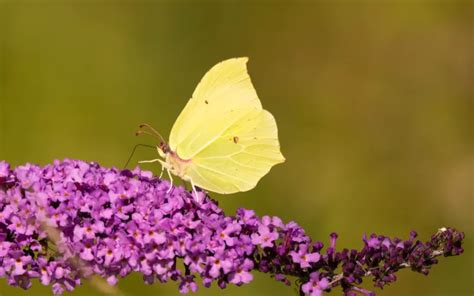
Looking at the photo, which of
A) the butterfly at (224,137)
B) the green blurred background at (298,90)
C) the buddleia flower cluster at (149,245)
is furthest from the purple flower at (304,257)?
the green blurred background at (298,90)

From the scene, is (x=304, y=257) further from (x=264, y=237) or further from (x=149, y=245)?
(x=149, y=245)

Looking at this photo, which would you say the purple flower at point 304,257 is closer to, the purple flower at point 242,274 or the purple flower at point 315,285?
the purple flower at point 315,285

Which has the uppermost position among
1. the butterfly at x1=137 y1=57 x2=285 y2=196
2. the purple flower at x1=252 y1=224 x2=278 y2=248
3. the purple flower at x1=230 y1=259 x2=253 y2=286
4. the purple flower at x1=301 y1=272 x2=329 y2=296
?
the butterfly at x1=137 y1=57 x2=285 y2=196

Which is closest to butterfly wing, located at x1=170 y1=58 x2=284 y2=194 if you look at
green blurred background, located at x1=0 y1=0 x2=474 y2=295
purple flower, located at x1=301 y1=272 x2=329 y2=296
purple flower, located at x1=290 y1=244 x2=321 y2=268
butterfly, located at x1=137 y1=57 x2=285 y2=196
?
butterfly, located at x1=137 y1=57 x2=285 y2=196

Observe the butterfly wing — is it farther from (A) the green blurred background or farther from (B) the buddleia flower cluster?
(A) the green blurred background

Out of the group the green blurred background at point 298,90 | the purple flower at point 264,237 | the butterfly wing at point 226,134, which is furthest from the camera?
the green blurred background at point 298,90

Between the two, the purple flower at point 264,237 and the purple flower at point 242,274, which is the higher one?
the purple flower at point 264,237

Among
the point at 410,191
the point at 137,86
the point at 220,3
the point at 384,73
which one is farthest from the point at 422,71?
the point at 137,86

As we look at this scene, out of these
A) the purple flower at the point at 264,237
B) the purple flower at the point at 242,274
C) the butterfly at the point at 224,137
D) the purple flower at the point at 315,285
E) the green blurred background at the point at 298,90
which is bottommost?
the purple flower at the point at 315,285
